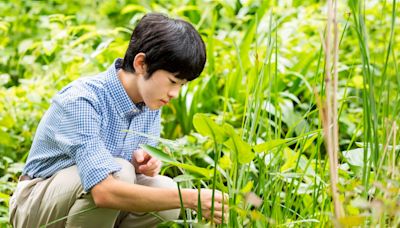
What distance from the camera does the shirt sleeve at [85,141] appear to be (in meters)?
1.97

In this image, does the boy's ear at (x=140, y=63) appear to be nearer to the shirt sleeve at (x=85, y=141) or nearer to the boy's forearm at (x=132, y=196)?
the shirt sleeve at (x=85, y=141)

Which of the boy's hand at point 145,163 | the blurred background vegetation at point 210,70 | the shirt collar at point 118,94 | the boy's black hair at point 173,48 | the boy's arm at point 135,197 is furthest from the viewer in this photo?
the blurred background vegetation at point 210,70

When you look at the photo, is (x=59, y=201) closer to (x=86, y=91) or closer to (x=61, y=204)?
(x=61, y=204)

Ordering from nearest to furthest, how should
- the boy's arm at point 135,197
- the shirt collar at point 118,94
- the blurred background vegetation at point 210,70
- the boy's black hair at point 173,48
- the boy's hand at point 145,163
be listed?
the boy's arm at point 135,197 < the boy's black hair at point 173,48 < the shirt collar at point 118,94 < the boy's hand at point 145,163 < the blurred background vegetation at point 210,70

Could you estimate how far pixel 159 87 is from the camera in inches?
81.0

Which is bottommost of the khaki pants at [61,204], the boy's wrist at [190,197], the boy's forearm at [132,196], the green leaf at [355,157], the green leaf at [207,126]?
the khaki pants at [61,204]

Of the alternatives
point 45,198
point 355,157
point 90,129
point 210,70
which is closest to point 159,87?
point 90,129

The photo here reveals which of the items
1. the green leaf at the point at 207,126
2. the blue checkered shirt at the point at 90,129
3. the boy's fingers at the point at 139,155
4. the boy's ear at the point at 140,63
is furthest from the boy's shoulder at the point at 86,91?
the green leaf at the point at 207,126

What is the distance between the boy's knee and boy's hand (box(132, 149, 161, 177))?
0.31 feet

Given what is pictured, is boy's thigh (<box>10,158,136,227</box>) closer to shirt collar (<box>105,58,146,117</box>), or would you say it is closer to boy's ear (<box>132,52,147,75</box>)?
shirt collar (<box>105,58,146,117</box>)

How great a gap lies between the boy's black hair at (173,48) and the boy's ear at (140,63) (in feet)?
0.04

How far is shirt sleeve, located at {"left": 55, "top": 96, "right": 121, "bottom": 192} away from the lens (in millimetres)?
1972

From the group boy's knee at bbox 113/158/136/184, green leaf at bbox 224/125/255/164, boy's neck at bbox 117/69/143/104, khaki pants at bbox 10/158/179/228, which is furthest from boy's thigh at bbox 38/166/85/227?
green leaf at bbox 224/125/255/164

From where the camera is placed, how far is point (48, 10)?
433 centimetres
